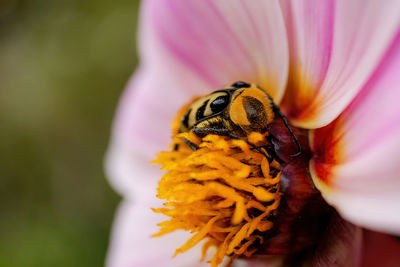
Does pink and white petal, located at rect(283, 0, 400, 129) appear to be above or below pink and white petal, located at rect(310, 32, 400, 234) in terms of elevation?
above

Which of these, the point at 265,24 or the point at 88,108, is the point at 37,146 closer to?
the point at 88,108

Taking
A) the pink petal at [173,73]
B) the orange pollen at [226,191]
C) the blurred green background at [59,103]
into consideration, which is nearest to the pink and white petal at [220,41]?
the pink petal at [173,73]

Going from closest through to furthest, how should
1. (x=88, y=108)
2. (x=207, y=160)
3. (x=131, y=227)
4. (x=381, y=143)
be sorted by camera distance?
(x=381, y=143)
(x=207, y=160)
(x=131, y=227)
(x=88, y=108)

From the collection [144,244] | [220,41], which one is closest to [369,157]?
[220,41]

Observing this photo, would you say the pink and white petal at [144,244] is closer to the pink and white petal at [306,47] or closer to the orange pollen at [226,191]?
the orange pollen at [226,191]

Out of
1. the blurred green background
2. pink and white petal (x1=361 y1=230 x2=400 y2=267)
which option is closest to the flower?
pink and white petal (x1=361 y1=230 x2=400 y2=267)

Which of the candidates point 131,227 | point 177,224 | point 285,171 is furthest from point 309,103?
point 131,227

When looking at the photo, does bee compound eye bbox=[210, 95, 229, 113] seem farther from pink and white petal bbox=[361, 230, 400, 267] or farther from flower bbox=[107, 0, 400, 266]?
pink and white petal bbox=[361, 230, 400, 267]
